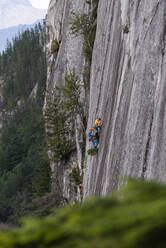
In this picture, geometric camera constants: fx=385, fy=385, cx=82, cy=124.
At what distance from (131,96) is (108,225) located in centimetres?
1000

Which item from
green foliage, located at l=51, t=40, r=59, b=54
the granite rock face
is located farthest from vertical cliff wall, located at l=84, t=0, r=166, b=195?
green foliage, located at l=51, t=40, r=59, b=54

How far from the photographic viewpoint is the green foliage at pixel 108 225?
2055 millimetres

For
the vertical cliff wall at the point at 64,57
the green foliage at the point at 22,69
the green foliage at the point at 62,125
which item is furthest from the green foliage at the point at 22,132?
the vertical cliff wall at the point at 64,57

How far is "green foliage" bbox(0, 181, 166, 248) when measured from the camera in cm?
205

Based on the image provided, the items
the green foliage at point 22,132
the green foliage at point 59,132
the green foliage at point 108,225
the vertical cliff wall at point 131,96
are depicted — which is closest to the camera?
the green foliage at point 108,225

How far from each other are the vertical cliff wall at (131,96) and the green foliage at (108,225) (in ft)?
18.6

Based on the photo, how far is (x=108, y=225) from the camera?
2.05 meters

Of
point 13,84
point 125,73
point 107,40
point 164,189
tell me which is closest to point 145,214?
point 164,189

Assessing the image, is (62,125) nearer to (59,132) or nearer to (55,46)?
(59,132)

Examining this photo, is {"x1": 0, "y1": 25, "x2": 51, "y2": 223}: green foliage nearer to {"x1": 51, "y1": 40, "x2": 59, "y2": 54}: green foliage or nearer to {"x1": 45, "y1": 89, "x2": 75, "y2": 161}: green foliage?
{"x1": 45, "y1": 89, "x2": 75, "y2": 161}: green foliage

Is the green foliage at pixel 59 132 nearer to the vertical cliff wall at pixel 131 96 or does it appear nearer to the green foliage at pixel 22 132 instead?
the green foliage at pixel 22 132

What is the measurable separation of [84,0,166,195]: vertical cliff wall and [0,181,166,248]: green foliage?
566cm

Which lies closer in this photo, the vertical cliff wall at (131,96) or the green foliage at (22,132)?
the vertical cliff wall at (131,96)

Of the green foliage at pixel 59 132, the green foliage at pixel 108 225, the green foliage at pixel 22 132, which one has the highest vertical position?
the green foliage at pixel 108 225
